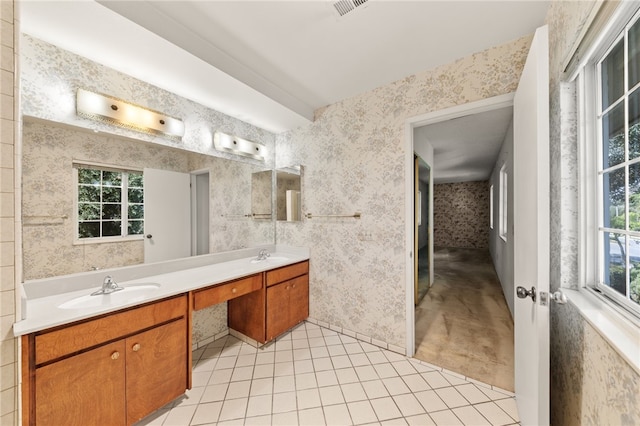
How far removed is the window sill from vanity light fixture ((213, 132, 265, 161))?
2706 millimetres

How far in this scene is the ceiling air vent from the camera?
131 centimetres

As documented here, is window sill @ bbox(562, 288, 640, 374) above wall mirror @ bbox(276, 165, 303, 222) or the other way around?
the other way around

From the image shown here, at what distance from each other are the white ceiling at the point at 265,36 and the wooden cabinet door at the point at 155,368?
1772 millimetres

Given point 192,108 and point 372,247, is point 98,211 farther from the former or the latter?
point 372,247

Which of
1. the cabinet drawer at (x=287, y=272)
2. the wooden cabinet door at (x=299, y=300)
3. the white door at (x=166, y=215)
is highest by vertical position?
the white door at (x=166, y=215)

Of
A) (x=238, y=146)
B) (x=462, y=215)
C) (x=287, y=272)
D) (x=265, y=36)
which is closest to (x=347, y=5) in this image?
(x=265, y=36)

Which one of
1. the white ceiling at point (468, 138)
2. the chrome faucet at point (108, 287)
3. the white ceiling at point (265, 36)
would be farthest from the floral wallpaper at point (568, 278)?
the chrome faucet at point (108, 287)

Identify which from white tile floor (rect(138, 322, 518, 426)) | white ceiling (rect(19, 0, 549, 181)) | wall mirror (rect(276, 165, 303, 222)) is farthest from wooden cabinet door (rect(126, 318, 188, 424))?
white ceiling (rect(19, 0, 549, 181))

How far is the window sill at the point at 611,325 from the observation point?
2.12 ft

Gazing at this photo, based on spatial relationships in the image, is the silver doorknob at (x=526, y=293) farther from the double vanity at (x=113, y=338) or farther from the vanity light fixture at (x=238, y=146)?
the vanity light fixture at (x=238, y=146)

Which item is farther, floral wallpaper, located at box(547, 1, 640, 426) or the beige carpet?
the beige carpet

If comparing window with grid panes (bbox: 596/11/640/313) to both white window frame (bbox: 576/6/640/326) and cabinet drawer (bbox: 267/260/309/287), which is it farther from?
cabinet drawer (bbox: 267/260/309/287)

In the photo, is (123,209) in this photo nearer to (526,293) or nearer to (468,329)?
(526,293)

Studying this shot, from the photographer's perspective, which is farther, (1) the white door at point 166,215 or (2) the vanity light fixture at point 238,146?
(2) the vanity light fixture at point 238,146
